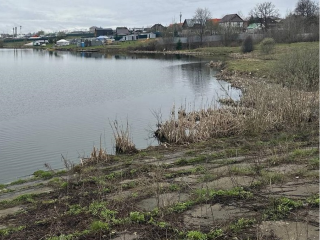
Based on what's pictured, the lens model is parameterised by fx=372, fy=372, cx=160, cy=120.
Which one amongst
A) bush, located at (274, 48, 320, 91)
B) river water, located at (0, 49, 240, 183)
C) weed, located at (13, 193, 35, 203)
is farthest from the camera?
bush, located at (274, 48, 320, 91)

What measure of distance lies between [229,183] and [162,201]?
179cm

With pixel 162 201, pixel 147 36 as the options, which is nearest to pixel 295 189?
pixel 162 201

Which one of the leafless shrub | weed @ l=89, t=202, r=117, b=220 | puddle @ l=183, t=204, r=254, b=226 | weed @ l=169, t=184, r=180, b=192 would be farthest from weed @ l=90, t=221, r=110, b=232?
the leafless shrub

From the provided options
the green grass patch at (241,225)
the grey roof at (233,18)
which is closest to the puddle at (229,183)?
the green grass patch at (241,225)

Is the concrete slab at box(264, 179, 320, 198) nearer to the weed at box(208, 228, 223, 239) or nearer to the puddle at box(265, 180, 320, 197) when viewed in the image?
the puddle at box(265, 180, 320, 197)

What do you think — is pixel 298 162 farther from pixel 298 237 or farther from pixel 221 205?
pixel 298 237

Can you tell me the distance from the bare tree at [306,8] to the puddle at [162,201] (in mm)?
94381

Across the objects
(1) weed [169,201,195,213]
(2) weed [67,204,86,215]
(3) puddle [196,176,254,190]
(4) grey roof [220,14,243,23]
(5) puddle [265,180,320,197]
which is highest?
(4) grey roof [220,14,243,23]

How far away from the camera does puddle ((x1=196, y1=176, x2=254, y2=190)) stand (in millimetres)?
7330

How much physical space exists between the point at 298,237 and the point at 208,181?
9.14 feet

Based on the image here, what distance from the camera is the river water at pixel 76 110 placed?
45.9 ft

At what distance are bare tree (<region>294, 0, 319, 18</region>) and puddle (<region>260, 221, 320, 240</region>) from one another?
9517 cm

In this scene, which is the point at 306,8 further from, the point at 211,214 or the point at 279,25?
the point at 211,214

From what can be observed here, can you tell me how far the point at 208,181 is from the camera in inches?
307
